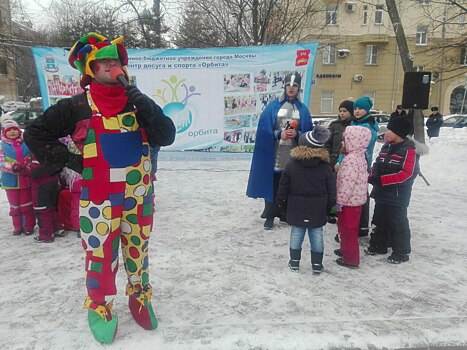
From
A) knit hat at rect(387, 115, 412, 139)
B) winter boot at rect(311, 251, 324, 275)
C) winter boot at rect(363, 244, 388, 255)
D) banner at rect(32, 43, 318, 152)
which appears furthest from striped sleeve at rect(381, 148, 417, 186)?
banner at rect(32, 43, 318, 152)

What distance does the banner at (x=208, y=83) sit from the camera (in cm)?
739

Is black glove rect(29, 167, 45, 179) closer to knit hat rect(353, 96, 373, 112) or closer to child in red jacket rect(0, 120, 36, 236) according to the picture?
child in red jacket rect(0, 120, 36, 236)

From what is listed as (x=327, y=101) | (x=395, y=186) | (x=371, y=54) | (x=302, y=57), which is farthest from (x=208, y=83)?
(x=371, y=54)

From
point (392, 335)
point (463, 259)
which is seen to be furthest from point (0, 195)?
point (463, 259)

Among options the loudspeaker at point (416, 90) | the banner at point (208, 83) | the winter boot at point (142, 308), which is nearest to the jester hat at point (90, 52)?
the winter boot at point (142, 308)

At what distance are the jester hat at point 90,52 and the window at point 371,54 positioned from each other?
33157 millimetres

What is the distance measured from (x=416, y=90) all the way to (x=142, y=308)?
666 centimetres

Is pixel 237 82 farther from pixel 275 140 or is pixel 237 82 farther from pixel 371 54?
pixel 371 54

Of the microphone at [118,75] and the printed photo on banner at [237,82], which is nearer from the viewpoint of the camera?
the microphone at [118,75]

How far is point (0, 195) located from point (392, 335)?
6.50 metres

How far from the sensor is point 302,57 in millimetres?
7133

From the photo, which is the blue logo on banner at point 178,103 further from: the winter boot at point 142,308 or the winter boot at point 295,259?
the winter boot at point 142,308

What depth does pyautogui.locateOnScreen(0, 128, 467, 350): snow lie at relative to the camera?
2.83 metres

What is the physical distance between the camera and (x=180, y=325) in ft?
9.78
